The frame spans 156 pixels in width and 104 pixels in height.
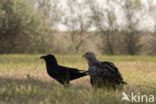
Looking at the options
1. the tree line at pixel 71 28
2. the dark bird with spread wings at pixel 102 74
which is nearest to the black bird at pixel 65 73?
the dark bird with spread wings at pixel 102 74

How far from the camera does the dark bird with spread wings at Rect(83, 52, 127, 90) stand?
589cm

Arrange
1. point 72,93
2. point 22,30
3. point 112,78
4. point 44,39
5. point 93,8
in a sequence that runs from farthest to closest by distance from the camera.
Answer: point 93,8
point 44,39
point 22,30
point 112,78
point 72,93

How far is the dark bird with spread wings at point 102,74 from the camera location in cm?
589

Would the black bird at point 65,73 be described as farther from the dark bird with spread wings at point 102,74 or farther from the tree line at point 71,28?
the tree line at point 71,28

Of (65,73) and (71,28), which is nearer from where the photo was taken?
(65,73)

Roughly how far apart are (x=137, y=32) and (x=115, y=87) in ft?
73.1

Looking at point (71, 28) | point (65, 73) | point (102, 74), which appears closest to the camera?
point (102, 74)

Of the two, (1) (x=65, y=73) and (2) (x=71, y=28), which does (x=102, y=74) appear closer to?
(1) (x=65, y=73)

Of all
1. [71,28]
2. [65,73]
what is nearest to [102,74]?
→ [65,73]

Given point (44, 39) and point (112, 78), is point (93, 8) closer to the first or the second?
point (44, 39)

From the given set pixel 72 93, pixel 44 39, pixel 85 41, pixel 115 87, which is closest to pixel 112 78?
pixel 115 87

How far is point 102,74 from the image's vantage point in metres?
5.89

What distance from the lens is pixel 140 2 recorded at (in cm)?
2812

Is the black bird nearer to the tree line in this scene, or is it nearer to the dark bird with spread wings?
the dark bird with spread wings
